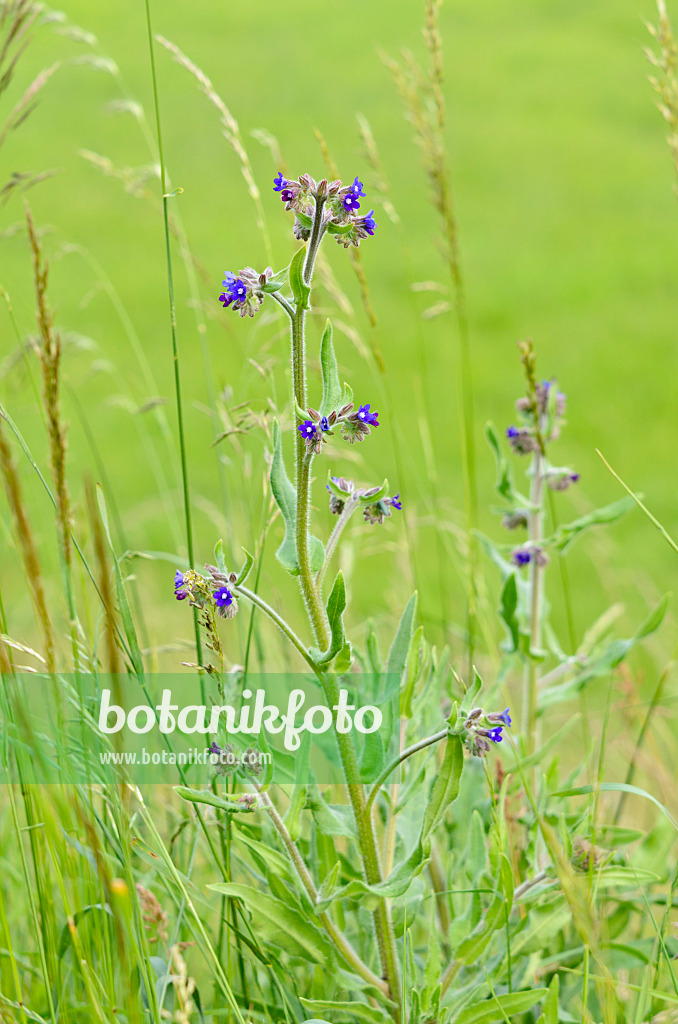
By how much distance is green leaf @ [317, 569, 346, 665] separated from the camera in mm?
531

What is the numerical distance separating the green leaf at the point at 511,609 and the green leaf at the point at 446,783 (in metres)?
0.26

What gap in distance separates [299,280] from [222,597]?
7.5 inches

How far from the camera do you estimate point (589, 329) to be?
9.31ft

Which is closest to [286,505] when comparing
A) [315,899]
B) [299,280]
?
[299,280]

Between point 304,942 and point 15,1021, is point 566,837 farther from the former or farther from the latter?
point 15,1021

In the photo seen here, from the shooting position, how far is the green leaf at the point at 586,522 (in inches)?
32.2

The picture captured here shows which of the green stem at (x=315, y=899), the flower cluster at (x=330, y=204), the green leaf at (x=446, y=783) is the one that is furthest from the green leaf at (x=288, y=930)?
the flower cluster at (x=330, y=204)

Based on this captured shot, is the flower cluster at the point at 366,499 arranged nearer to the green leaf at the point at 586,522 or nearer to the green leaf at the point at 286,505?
the green leaf at the point at 286,505

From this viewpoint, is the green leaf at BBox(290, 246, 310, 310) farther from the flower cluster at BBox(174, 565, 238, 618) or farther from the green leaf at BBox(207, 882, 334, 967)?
the green leaf at BBox(207, 882, 334, 967)

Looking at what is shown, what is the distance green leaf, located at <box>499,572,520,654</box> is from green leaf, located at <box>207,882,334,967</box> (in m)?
0.33

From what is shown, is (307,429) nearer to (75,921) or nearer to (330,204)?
(330,204)

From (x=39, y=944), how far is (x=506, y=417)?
2.17 meters

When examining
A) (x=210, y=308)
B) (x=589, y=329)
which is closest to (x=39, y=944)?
(x=210, y=308)

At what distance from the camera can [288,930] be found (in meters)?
0.59
